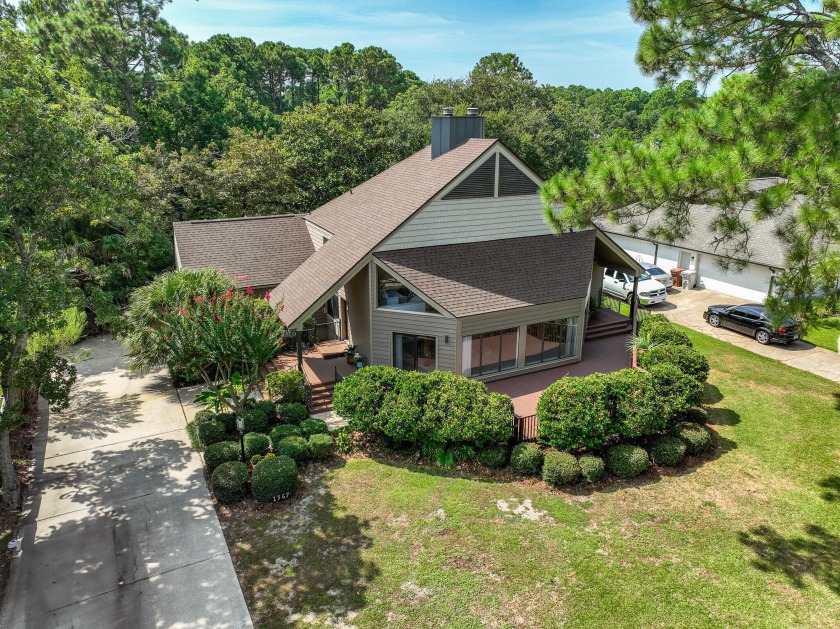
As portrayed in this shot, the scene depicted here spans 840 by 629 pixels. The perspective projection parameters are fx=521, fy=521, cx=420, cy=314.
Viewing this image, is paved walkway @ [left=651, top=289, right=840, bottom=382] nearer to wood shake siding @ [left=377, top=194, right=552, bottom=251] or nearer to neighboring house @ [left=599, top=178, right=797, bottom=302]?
neighboring house @ [left=599, top=178, right=797, bottom=302]

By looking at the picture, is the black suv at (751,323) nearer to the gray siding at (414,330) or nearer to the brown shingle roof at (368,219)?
the gray siding at (414,330)

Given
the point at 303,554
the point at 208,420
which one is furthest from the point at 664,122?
the point at 208,420

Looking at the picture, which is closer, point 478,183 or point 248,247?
point 478,183

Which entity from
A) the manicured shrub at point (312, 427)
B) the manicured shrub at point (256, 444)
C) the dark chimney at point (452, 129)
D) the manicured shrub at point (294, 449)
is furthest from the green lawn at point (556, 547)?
the dark chimney at point (452, 129)

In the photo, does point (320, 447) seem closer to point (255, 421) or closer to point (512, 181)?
point (255, 421)

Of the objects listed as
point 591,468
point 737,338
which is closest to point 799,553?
point 591,468

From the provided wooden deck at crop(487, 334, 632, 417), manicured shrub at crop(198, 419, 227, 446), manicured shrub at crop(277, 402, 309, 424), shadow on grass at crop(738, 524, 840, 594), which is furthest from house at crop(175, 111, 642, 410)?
shadow on grass at crop(738, 524, 840, 594)

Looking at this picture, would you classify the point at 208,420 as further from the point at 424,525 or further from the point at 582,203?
the point at 582,203
